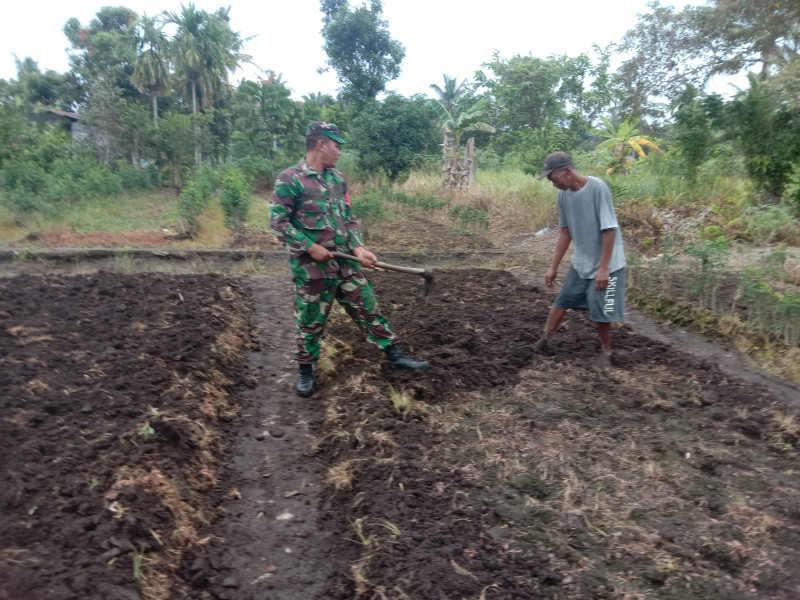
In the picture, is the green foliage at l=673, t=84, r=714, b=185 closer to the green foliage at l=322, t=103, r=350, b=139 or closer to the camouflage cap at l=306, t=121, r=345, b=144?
the camouflage cap at l=306, t=121, r=345, b=144

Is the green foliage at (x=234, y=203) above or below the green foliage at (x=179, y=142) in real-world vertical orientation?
below

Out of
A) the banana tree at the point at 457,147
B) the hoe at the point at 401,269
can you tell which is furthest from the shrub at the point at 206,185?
the hoe at the point at 401,269

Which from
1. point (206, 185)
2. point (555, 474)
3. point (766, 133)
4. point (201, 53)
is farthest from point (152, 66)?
point (555, 474)

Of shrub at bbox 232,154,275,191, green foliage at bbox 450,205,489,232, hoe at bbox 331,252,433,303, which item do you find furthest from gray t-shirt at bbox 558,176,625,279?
shrub at bbox 232,154,275,191

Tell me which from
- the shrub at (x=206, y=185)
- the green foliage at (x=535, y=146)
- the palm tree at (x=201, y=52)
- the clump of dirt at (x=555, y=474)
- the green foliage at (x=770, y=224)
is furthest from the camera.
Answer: the palm tree at (x=201, y=52)

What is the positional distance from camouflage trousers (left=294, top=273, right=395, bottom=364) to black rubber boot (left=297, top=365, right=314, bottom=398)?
0.07 metres

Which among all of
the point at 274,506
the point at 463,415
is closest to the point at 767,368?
the point at 463,415

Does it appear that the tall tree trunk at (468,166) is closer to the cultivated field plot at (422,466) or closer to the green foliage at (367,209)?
the green foliage at (367,209)

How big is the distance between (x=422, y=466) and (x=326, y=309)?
4.88 ft

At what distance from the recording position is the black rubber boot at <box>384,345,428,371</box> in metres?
4.57

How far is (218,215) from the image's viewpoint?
12172 mm

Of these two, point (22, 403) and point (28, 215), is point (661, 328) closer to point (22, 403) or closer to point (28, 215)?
point (22, 403)

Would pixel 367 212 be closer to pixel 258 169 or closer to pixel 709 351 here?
pixel 709 351

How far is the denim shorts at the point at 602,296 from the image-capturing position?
14.9 ft
